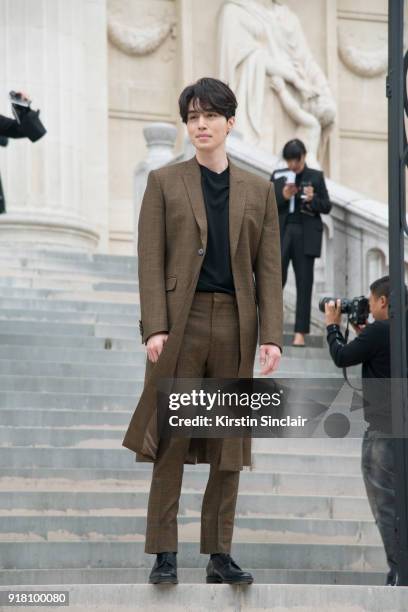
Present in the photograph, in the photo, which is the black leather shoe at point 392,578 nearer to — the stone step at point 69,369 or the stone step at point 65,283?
the stone step at point 69,369

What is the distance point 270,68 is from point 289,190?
22.4 feet

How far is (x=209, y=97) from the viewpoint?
6.49 m

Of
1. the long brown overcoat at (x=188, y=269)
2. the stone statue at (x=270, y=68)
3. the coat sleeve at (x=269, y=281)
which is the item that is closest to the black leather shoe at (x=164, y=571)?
the long brown overcoat at (x=188, y=269)

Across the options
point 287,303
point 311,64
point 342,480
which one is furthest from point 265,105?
point 342,480

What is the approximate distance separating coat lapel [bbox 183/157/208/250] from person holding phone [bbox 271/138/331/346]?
19.1 ft

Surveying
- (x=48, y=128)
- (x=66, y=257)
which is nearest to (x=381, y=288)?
(x=66, y=257)

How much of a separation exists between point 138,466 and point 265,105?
1032cm

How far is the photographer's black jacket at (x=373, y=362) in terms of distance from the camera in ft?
25.1

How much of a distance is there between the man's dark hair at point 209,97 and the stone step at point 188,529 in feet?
8.42

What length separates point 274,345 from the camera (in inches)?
256

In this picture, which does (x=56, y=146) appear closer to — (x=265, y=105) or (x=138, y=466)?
(x=265, y=105)

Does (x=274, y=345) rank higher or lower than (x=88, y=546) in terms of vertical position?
higher

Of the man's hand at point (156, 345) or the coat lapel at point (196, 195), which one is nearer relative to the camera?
the man's hand at point (156, 345)

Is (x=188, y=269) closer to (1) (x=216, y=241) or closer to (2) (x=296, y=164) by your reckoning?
(1) (x=216, y=241)
